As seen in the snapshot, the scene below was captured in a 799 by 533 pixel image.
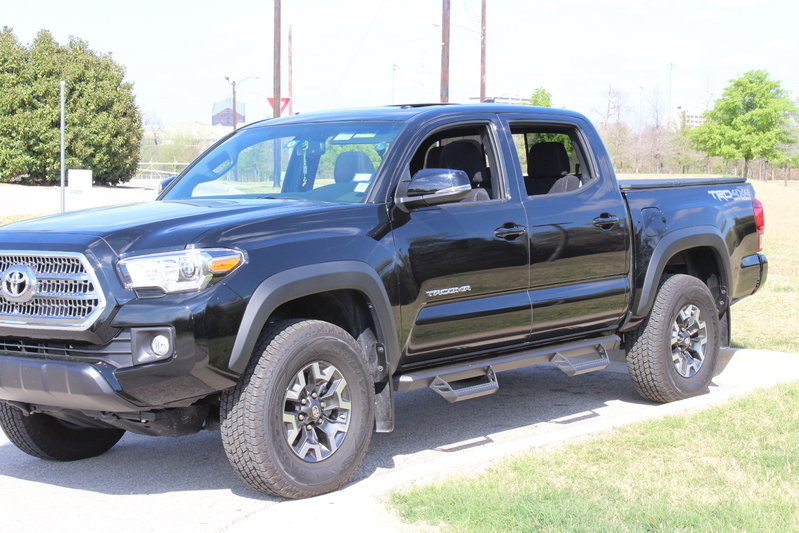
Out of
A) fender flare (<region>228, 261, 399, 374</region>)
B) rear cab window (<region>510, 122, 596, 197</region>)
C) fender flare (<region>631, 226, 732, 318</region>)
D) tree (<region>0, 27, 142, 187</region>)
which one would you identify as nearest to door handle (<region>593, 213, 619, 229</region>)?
rear cab window (<region>510, 122, 596, 197</region>)

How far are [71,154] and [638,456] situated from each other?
32.2 meters

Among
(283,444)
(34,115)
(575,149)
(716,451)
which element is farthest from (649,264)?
(34,115)

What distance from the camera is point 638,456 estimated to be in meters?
5.58

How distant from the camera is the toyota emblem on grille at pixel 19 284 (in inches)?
187

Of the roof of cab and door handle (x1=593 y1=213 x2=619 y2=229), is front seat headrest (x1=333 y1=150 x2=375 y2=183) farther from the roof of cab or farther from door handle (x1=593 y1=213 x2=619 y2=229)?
door handle (x1=593 y1=213 x2=619 y2=229)

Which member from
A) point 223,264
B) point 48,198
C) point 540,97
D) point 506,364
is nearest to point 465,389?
point 506,364

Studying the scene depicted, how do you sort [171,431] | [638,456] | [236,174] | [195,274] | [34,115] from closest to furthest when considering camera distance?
[195,274], [171,431], [638,456], [236,174], [34,115]

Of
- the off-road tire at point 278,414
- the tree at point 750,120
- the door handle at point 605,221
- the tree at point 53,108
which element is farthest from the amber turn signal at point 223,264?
the tree at point 750,120

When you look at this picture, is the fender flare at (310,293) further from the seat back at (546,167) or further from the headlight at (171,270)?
the seat back at (546,167)

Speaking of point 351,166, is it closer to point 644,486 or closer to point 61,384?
point 61,384

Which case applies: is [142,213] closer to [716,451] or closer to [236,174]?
[236,174]

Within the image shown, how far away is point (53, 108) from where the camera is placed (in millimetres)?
34062

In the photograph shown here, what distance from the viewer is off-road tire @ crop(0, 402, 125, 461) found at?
229 inches

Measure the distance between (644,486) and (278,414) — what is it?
71.4 inches
